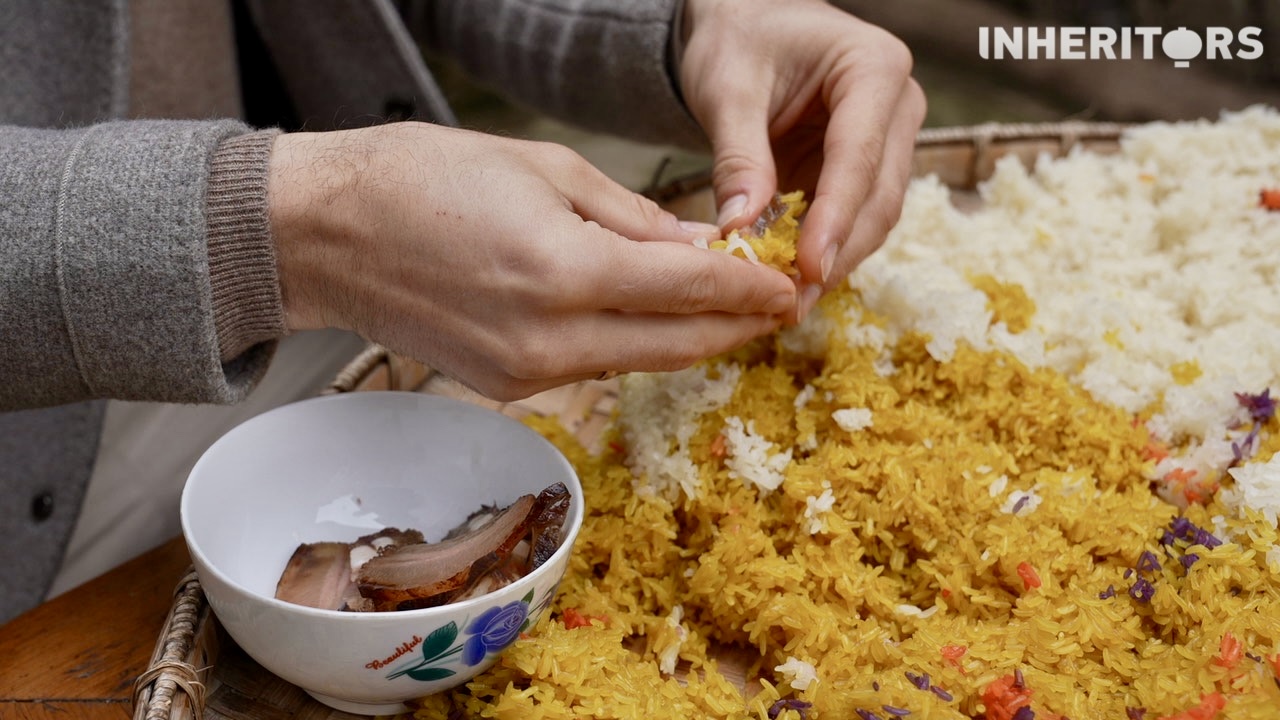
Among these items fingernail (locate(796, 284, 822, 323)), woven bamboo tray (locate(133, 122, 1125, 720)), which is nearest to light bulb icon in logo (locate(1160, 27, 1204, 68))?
woven bamboo tray (locate(133, 122, 1125, 720))

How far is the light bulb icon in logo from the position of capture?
3820 millimetres

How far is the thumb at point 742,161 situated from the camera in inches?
57.2

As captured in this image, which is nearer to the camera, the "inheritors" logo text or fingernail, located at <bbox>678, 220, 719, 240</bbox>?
fingernail, located at <bbox>678, 220, 719, 240</bbox>

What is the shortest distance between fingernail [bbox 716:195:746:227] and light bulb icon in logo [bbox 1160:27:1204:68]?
126 inches

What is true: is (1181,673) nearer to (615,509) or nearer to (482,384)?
(615,509)

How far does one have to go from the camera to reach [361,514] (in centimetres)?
142

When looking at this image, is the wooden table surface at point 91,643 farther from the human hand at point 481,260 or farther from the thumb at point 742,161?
the thumb at point 742,161

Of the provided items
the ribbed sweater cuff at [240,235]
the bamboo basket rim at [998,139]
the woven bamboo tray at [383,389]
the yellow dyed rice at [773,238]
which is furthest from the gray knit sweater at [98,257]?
the bamboo basket rim at [998,139]

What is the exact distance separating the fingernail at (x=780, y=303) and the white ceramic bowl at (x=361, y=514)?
358mm

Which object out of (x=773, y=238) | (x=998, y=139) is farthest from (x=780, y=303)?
(x=998, y=139)

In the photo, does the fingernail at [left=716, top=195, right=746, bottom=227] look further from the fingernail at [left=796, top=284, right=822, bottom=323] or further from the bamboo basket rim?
the bamboo basket rim

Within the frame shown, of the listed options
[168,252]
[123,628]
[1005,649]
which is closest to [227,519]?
[123,628]

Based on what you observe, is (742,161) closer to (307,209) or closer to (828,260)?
(828,260)

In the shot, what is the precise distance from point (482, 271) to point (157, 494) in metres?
1.18
